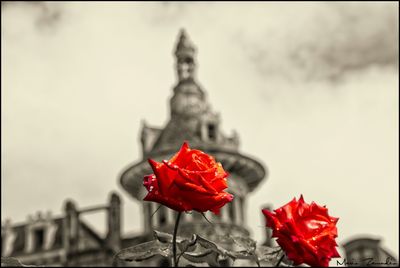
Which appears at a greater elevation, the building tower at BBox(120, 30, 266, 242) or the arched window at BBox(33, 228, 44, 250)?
the building tower at BBox(120, 30, 266, 242)

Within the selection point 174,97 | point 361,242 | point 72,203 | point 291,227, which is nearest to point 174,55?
point 174,97

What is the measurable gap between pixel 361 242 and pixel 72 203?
10819 millimetres

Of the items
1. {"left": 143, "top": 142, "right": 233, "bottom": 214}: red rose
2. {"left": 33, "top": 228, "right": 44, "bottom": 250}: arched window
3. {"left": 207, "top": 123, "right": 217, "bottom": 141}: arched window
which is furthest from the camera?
{"left": 33, "top": 228, "right": 44, "bottom": 250}: arched window

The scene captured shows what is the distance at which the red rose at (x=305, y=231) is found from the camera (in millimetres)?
2900

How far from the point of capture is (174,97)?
121ft

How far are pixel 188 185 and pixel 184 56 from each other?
3377cm

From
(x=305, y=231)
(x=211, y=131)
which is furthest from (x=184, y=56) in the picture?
(x=305, y=231)

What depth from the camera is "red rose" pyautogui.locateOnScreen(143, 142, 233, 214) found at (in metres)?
2.86

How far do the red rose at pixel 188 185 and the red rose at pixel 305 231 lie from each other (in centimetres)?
18

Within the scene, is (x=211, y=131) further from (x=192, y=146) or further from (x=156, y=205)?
(x=156, y=205)

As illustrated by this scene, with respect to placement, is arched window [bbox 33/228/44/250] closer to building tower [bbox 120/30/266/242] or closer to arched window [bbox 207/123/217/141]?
building tower [bbox 120/30/266/242]

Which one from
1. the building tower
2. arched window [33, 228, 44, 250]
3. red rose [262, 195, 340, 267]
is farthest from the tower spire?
red rose [262, 195, 340, 267]

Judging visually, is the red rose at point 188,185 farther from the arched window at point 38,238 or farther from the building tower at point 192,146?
the arched window at point 38,238

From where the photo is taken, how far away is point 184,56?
120ft
